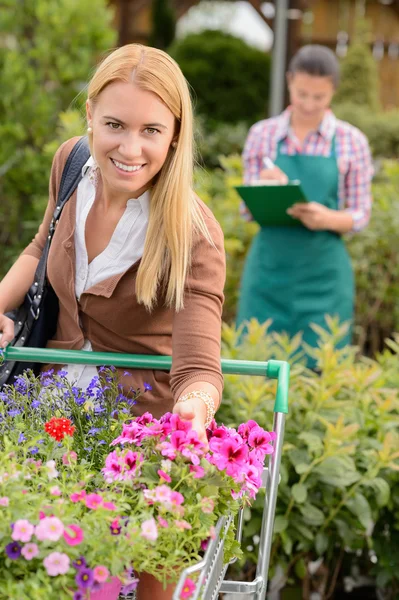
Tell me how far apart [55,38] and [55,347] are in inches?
174

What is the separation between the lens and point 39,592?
150 cm

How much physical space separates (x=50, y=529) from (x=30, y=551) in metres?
0.05

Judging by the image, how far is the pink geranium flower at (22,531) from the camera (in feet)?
5.02

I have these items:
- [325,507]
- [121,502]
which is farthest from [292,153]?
[121,502]

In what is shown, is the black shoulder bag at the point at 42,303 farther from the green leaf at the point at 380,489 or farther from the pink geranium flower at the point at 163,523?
the green leaf at the point at 380,489

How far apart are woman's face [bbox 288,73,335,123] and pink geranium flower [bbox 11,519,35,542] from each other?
3329mm

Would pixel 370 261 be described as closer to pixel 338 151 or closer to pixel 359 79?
pixel 338 151

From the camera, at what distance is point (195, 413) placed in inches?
75.9

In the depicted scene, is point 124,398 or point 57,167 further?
point 57,167

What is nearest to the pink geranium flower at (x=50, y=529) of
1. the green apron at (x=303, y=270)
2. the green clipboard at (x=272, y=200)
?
the green clipboard at (x=272, y=200)

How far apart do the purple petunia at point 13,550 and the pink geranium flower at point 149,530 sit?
19 cm

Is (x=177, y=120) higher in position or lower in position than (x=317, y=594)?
higher

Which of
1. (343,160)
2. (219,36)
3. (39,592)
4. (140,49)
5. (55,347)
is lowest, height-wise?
(39,592)

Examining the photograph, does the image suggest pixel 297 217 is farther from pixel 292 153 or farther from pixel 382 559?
pixel 382 559
